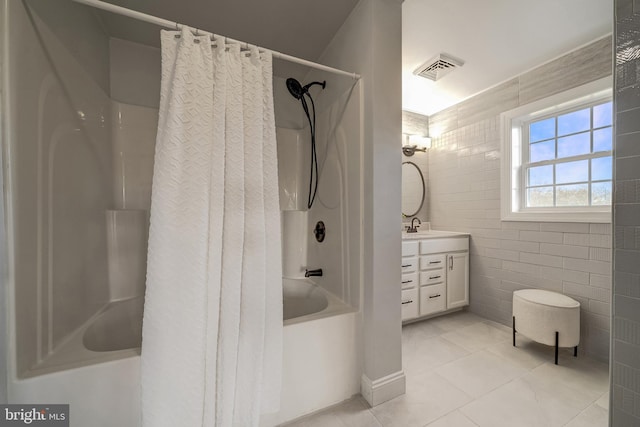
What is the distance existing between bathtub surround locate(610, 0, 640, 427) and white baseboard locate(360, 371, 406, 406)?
84 cm

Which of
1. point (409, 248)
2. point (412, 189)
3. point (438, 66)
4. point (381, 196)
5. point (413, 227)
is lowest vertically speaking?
point (409, 248)

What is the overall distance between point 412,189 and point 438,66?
136 cm

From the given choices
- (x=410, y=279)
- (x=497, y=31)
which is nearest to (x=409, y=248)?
(x=410, y=279)

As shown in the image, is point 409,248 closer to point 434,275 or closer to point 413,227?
point 434,275

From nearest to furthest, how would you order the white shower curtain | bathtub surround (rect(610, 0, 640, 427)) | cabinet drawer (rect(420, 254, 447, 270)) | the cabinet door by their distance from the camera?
bathtub surround (rect(610, 0, 640, 427))
the white shower curtain
cabinet drawer (rect(420, 254, 447, 270))
the cabinet door

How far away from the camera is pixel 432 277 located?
7.61 feet

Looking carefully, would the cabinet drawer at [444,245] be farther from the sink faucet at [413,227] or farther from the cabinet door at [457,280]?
the sink faucet at [413,227]

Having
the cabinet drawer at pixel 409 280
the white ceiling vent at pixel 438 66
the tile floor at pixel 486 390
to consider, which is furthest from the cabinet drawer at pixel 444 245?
the white ceiling vent at pixel 438 66

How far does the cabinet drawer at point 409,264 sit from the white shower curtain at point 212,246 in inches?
57.7

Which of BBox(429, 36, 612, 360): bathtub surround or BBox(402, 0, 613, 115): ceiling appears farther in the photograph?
BBox(429, 36, 612, 360): bathtub surround

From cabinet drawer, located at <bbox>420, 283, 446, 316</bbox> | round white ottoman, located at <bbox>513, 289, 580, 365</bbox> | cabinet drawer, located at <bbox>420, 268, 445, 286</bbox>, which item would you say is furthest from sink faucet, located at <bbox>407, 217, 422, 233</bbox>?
round white ottoman, located at <bbox>513, 289, 580, 365</bbox>

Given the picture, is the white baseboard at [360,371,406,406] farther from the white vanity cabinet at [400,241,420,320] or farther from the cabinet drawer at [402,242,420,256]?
the cabinet drawer at [402,242,420,256]

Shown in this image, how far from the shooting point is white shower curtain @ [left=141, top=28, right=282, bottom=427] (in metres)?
0.87

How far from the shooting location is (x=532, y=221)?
207 cm
